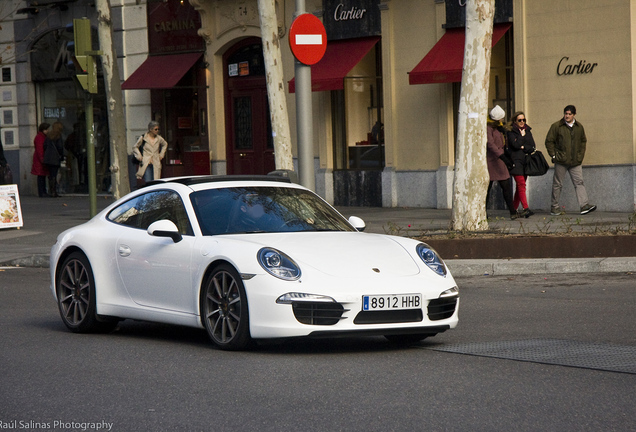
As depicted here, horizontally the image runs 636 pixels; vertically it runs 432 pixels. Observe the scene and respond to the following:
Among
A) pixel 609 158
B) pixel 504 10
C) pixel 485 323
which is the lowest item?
pixel 485 323

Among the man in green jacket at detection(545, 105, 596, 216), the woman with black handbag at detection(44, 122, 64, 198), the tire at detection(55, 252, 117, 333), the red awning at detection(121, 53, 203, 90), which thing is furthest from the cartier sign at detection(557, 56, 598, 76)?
the woman with black handbag at detection(44, 122, 64, 198)

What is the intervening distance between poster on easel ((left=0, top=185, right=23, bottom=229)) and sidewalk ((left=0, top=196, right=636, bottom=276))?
156mm

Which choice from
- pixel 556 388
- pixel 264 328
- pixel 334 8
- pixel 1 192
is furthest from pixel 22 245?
pixel 556 388

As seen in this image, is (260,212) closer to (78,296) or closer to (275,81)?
(78,296)

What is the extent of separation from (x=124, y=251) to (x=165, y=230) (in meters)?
0.72

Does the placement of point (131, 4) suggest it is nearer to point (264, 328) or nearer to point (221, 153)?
point (221, 153)

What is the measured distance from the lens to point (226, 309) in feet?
24.1

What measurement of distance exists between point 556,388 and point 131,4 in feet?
74.9

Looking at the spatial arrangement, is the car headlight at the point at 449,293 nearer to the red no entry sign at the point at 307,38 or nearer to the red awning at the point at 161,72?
the red no entry sign at the point at 307,38

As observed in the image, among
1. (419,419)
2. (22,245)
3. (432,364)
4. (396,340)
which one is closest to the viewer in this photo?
(419,419)

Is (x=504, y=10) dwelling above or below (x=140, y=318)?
above

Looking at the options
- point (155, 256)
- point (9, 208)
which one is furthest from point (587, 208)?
point (155, 256)

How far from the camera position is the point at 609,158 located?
728 inches

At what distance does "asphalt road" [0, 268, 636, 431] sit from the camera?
530 centimetres
